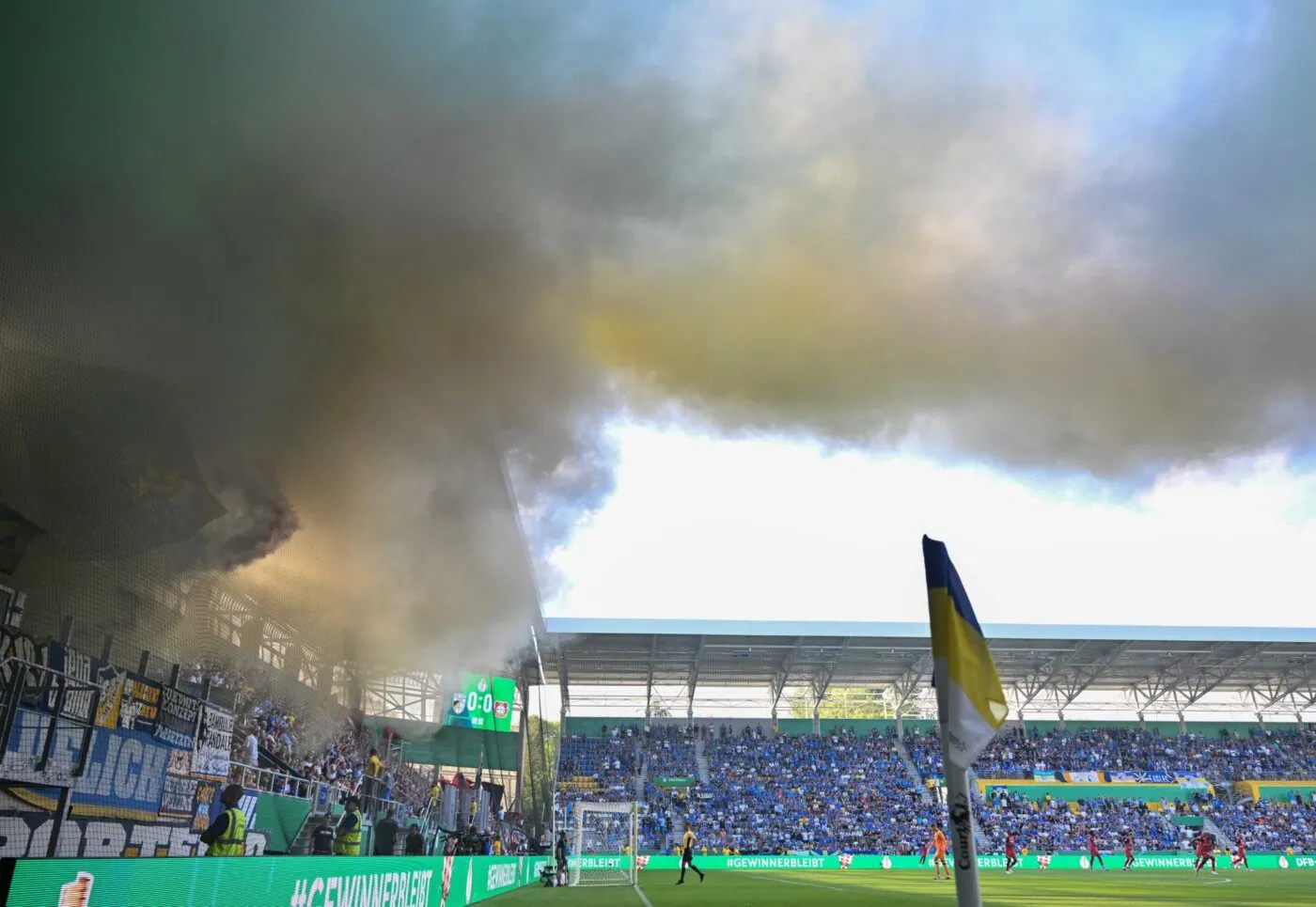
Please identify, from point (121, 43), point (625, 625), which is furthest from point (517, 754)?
point (121, 43)

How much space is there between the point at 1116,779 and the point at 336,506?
157 feet

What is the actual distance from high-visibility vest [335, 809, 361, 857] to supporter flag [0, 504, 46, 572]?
4717mm

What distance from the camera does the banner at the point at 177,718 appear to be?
8.38 m

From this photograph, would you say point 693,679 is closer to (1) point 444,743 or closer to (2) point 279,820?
(1) point 444,743

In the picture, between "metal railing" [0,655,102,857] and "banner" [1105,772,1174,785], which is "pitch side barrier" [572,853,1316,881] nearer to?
"banner" [1105,772,1174,785]

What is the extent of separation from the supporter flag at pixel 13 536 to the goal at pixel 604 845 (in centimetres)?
2068

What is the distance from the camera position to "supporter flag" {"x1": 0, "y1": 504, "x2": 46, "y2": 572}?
6.29 metres

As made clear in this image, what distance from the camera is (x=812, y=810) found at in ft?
144

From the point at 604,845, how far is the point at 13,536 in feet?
123

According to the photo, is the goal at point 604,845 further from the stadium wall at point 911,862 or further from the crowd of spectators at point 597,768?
the stadium wall at point 911,862

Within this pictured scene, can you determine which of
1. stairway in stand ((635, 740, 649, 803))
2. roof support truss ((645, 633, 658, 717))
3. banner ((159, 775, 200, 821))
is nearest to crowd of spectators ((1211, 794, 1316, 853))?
stairway in stand ((635, 740, 649, 803))

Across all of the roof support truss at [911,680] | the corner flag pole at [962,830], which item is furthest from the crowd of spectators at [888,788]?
the corner flag pole at [962,830]

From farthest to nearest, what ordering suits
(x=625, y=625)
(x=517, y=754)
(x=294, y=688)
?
(x=625, y=625) → (x=517, y=754) → (x=294, y=688)

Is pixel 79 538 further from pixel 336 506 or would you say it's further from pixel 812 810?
pixel 812 810
